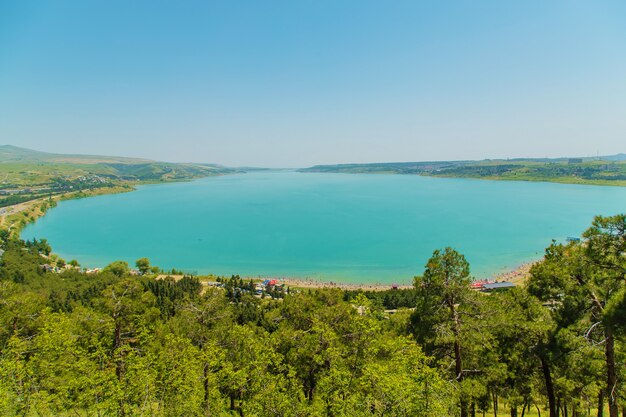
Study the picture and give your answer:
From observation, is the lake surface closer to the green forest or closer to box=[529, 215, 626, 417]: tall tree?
the green forest

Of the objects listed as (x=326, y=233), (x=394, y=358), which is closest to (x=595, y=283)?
(x=394, y=358)

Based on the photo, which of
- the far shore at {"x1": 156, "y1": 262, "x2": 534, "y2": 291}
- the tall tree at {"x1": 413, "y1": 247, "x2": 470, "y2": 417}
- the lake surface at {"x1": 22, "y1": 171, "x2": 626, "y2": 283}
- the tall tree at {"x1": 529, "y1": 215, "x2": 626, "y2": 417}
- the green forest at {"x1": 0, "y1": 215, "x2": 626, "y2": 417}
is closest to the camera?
the tall tree at {"x1": 529, "y1": 215, "x2": 626, "y2": 417}

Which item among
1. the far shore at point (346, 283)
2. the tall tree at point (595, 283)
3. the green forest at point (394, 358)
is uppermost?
the tall tree at point (595, 283)

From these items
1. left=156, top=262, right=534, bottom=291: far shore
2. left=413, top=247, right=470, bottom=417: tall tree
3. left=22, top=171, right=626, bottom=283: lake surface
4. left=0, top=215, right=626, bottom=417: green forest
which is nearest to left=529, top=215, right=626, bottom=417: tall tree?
left=0, top=215, right=626, bottom=417: green forest

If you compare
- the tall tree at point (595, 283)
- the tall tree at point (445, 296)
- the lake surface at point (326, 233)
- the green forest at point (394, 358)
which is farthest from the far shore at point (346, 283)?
the tall tree at point (595, 283)

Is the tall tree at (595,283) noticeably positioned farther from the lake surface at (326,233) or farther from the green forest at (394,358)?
the lake surface at (326,233)

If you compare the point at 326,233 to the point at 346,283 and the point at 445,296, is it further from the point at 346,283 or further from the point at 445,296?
the point at 445,296

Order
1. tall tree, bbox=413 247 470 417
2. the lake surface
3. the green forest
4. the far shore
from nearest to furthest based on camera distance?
the green forest, tall tree, bbox=413 247 470 417, the far shore, the lake surface

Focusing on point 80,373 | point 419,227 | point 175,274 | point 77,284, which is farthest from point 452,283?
point 419,227
